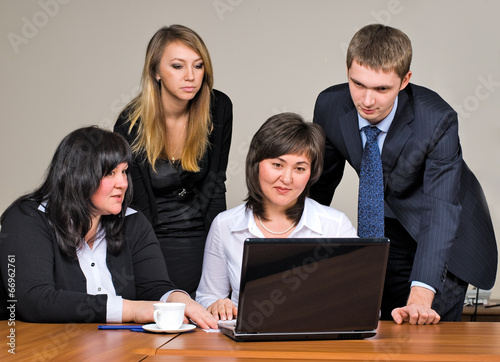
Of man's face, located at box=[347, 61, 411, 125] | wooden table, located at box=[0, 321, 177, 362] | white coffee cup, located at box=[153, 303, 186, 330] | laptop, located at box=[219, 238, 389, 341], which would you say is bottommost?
wooden table, located at box=[0, 321, 177, 362]

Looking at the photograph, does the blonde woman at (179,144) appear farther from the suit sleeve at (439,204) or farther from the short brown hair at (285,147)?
the suit sleeve at (439,204)

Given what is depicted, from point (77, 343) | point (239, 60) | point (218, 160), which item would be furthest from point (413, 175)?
point (239, 60)

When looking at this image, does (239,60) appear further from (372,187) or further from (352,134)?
(372,187)

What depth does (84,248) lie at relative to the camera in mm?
2059

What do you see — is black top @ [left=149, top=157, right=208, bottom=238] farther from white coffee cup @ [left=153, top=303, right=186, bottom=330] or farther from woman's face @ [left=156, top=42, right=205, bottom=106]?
white coffee cup @ [left=153, top=303, right=186, bottom=330]

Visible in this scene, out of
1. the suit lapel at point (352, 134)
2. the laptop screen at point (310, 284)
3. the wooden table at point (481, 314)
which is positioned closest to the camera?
the laptop screen at point (310, 284)

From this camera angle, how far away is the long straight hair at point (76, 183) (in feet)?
6.59

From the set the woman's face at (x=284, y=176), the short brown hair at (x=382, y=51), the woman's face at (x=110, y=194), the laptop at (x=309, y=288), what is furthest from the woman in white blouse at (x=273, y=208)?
the laptop at (x=309, y=288)

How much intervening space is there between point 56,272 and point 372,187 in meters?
1.13

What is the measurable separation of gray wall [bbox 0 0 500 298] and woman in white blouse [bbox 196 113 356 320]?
4.71 ft

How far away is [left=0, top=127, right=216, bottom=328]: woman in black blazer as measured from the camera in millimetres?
1812

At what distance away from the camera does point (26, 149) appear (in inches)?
157

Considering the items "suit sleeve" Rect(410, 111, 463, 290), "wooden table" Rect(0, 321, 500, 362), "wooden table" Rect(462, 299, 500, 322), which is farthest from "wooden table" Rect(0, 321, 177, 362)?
"wooden table" Rect(462, 299, 500, 322)

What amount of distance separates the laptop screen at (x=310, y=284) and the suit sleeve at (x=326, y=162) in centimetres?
101
